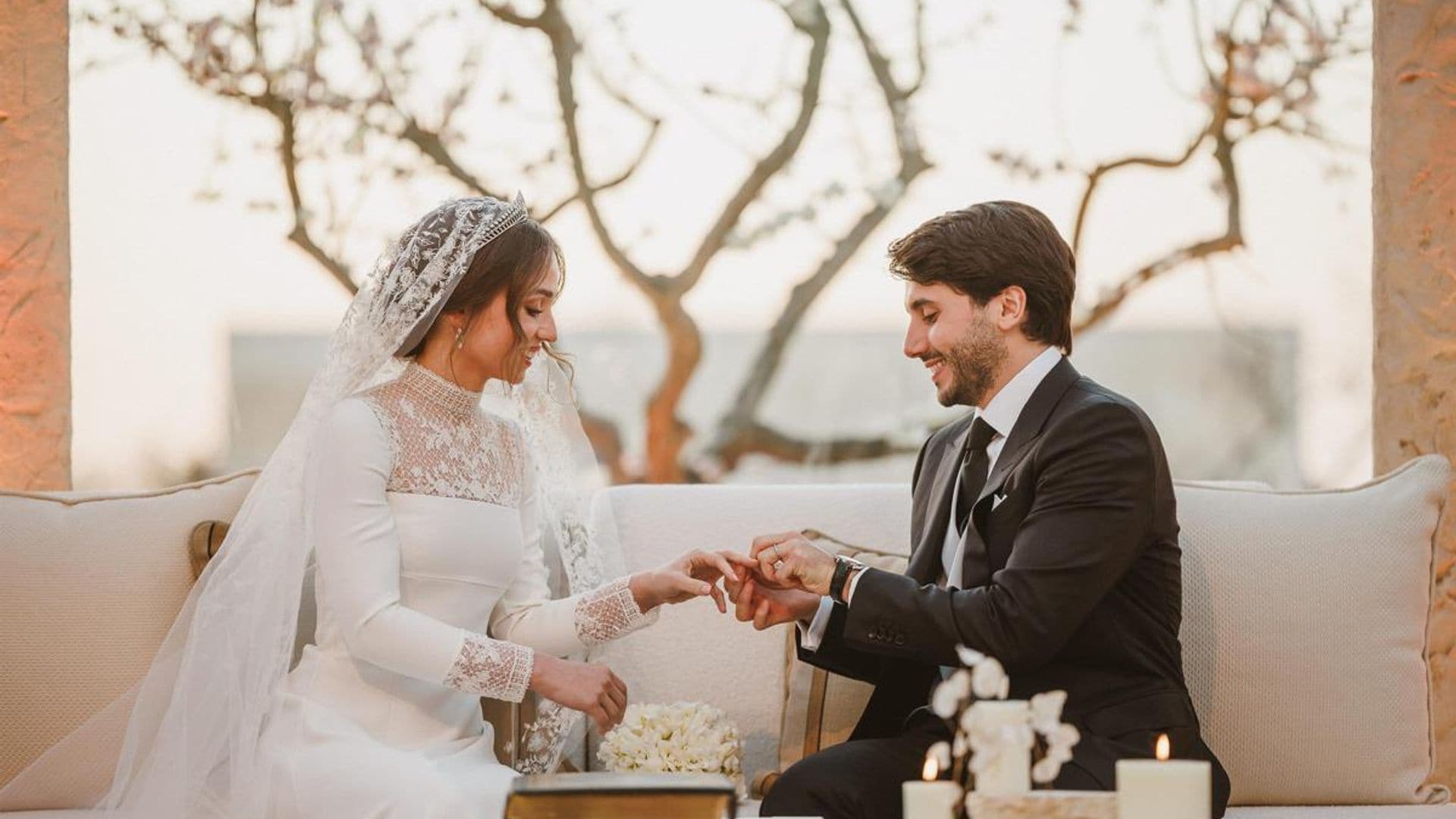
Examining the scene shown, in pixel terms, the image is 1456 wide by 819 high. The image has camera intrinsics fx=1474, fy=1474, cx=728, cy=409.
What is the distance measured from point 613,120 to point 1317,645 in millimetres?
2624

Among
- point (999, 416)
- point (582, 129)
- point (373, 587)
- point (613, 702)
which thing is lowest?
point (613, 702)

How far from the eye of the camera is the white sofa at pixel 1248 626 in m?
2.86

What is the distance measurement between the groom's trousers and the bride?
35cm

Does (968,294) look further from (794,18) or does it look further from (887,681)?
(794,18)

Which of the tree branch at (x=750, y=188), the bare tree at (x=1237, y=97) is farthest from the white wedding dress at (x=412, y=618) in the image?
the bare tree at (x=1237, y=97)

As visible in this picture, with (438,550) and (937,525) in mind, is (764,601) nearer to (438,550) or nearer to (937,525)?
(937,525)

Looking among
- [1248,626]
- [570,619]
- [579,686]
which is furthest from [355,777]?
[1248,626]

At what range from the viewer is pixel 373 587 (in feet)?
8.41

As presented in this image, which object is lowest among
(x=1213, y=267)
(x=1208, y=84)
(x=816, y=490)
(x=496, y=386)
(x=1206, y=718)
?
(x=1206, y=718)

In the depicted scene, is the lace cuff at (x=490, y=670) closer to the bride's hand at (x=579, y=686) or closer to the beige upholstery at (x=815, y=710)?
the bride's hand at (x=579, y=686)

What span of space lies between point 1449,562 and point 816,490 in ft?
6.00

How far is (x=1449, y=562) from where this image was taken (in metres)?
3.88

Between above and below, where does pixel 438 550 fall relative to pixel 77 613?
above

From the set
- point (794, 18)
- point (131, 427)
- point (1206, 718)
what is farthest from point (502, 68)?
point (1206, 718)
